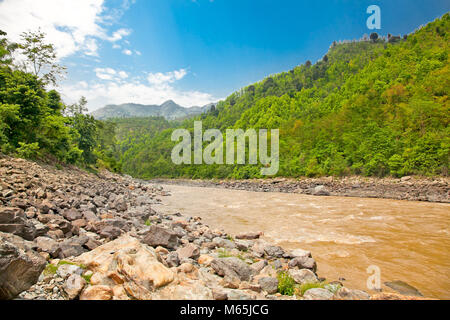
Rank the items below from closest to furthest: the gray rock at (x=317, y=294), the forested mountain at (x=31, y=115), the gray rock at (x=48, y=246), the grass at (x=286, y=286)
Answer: the gray rock at (x=317, y=294)
the gray rock at (x=48, y=246)
the grass at (x=286, y=286)
the forested mountain at (x=31, y=115)

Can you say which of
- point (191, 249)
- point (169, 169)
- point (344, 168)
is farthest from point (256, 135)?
point (191, 249)

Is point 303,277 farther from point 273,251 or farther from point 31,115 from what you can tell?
point 31,115

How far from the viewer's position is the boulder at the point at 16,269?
7.93 feet

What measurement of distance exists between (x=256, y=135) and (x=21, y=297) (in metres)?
74.7

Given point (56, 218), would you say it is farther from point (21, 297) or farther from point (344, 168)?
point (344, 168)

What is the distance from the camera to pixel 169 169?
332 feet

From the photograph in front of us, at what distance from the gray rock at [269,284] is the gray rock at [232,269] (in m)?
0.41

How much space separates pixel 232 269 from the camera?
4465 millimetres

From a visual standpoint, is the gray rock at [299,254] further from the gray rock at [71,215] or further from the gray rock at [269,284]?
the gray rock at [71,215]

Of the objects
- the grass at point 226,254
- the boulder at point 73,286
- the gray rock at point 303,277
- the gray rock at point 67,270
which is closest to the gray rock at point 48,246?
the gray rock at point 67,270

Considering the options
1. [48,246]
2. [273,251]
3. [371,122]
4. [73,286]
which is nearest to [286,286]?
[273,251]

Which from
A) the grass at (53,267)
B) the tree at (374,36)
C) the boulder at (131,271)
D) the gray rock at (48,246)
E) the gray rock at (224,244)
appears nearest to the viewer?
the boulder at (131,271)

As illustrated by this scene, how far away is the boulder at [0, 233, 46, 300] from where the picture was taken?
2416mm

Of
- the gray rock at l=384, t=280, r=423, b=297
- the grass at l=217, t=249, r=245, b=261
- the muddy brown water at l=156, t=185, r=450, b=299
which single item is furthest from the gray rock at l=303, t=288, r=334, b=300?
the grass at l=217, t=249, r=245, b=261
